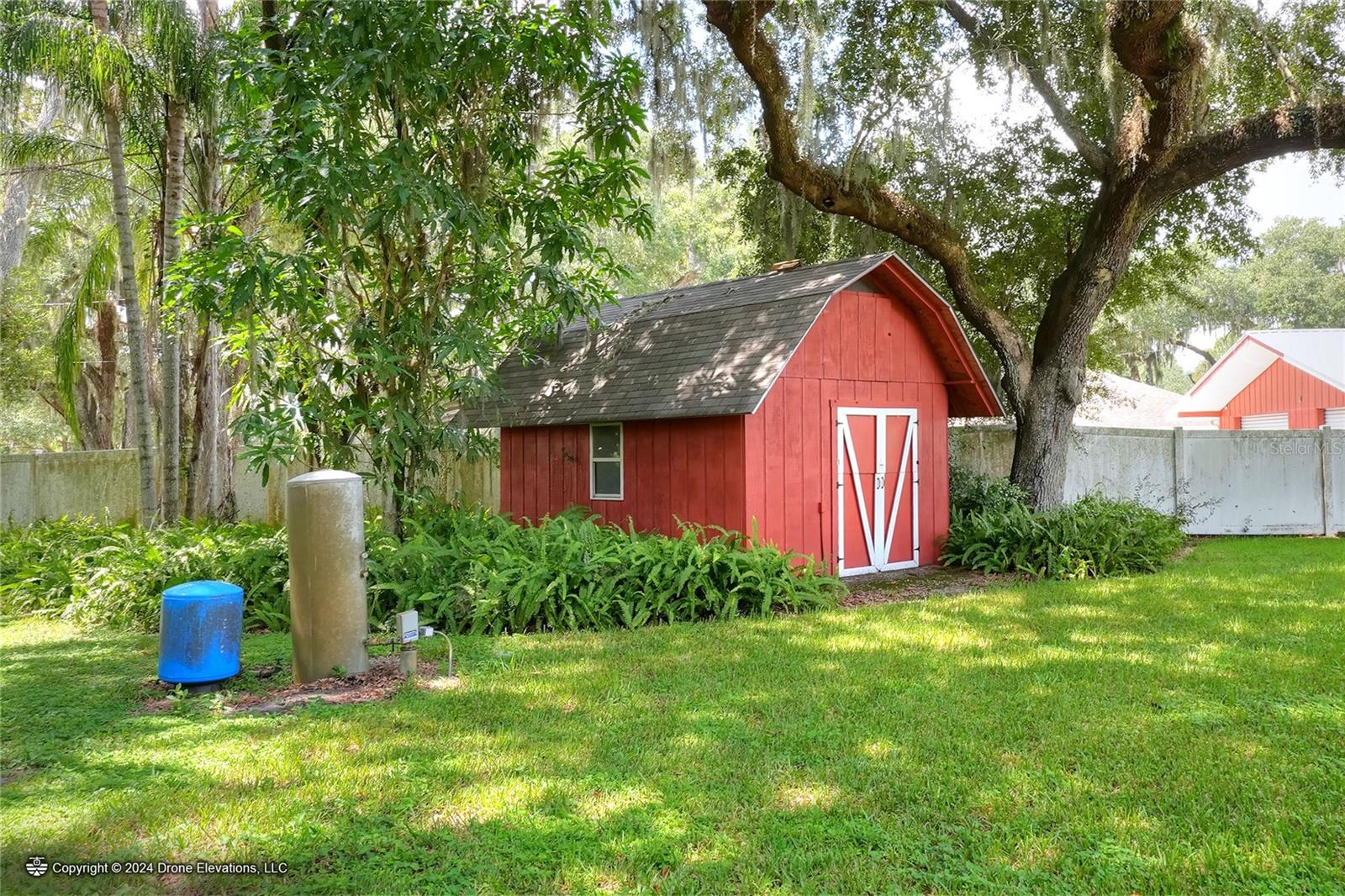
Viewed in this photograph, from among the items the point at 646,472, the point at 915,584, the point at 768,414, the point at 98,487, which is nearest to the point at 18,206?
the point at 98,487

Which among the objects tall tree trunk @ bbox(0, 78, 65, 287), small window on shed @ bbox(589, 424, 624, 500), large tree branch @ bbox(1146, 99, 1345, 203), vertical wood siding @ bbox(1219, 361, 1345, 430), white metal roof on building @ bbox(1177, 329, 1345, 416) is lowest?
small window on shed @ bbox(589, 424, 624, 500)

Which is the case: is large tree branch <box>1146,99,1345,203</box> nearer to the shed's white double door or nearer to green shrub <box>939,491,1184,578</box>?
green shrub <box>939,491,1184,578</box>

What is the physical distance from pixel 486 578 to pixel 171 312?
5331 mm

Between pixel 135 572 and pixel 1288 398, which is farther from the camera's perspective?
pixel 1288 398

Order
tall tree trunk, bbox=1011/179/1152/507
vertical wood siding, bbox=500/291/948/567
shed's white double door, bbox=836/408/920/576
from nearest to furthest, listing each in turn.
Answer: vertical wood siding, bbox=500/291/948/567, shed's white double door, bbox=836/408/920/576, tall tree trunk, bbox=1011/179/1152/507

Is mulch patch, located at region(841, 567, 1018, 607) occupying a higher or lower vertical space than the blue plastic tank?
lower

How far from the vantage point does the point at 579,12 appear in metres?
8.62

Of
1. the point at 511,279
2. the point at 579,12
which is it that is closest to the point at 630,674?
the point at 511,279

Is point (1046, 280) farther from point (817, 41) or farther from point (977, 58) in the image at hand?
point (817, 41)

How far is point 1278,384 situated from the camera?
2188cm

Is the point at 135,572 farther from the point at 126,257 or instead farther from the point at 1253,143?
the point at 1253,143

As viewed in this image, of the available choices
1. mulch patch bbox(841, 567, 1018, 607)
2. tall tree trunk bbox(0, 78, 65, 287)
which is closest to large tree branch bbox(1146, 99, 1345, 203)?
Answer: mulch patch bbox(841, 567, 1018, 607)

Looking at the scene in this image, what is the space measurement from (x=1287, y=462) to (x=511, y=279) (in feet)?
40.7

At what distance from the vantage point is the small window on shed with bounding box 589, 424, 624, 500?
36.0 ft
